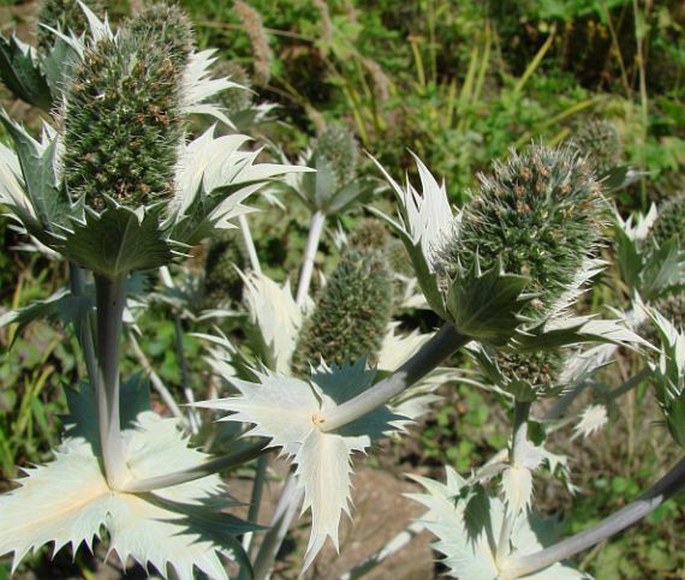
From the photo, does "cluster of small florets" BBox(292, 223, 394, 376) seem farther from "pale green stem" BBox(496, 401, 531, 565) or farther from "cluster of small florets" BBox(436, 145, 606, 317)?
"cluster of small florets" BBox(436, 145, 606, 317)

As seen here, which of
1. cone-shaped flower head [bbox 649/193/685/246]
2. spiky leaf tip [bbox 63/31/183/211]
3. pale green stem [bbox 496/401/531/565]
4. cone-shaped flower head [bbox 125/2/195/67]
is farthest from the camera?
cone-shaped flower head [bbox 649/193/685/246]

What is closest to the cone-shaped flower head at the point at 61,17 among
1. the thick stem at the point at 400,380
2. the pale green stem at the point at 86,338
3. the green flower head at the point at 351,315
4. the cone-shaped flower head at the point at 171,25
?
the cone-shaped flower head at the point at 171,25

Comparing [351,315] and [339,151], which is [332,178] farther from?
[351,315]

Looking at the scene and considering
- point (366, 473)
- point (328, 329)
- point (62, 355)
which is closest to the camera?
point (328, 329)

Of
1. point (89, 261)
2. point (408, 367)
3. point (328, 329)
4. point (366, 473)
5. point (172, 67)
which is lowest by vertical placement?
point (366, 473)

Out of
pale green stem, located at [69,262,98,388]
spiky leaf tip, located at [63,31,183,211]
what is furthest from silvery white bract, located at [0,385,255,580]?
spiky leaf tip, located at [63,31,183,211]

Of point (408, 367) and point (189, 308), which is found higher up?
point (408, 367)

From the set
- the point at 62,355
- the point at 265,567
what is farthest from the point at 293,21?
the point at 265,567

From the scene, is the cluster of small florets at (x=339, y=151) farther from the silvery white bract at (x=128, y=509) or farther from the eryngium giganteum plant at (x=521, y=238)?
the eryngium giganteum plant at (x=521, y=238)

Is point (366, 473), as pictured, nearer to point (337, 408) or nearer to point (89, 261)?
point (337, 408)
